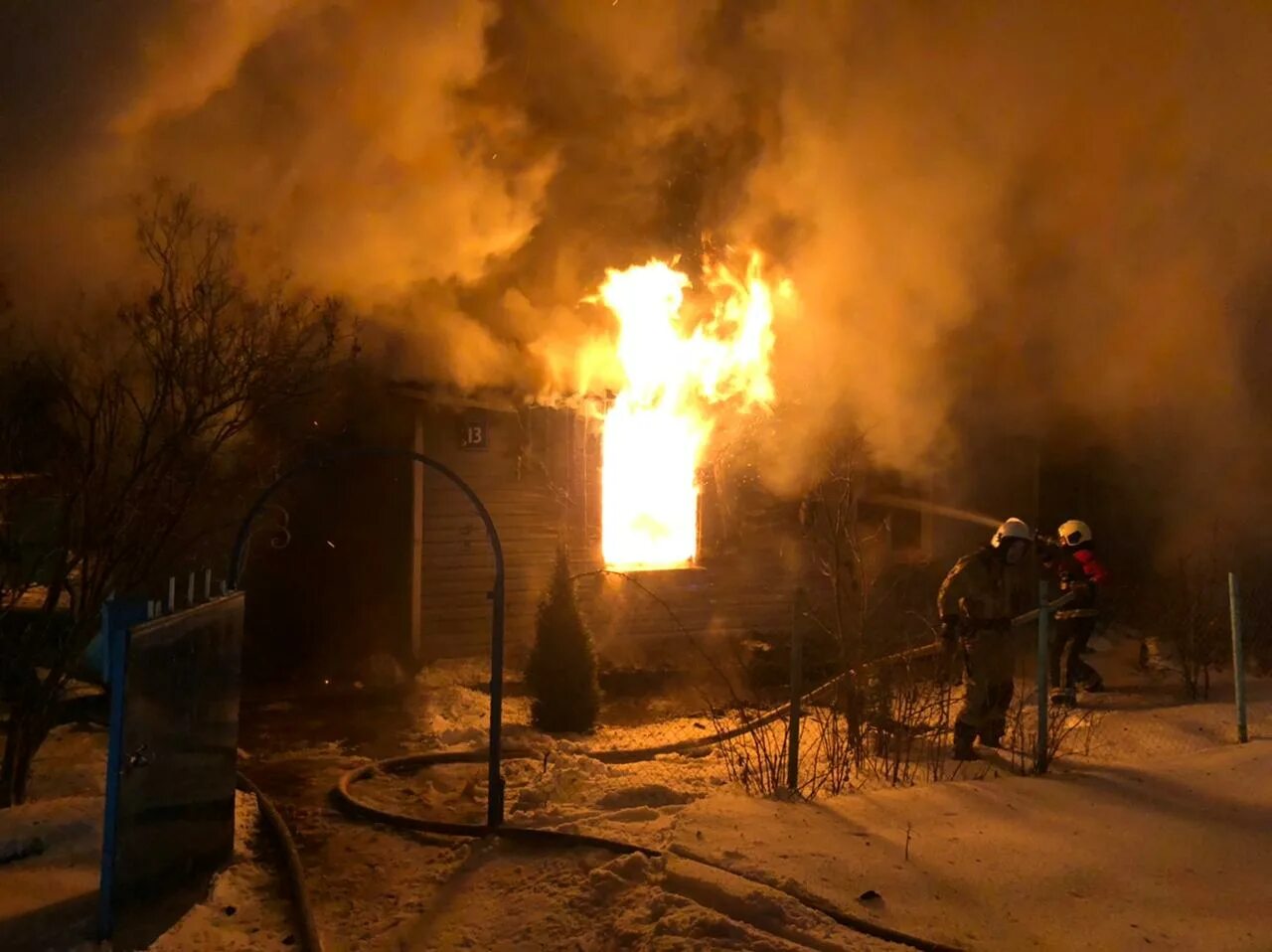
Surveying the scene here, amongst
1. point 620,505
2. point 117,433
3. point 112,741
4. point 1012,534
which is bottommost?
point 112,741

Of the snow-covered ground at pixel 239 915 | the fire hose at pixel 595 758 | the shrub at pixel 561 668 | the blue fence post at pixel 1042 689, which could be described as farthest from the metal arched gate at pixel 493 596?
the blue fence post at pixel 1042 689

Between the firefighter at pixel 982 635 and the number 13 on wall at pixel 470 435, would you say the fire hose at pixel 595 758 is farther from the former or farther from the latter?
the number 13 on wall at pixel 470 435

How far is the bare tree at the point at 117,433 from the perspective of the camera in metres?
5.64

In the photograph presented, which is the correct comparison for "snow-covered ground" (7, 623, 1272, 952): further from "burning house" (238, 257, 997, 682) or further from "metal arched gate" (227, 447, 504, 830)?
"burning house" (238, 257, 997, 682)

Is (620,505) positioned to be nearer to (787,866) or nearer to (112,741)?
(787,866)

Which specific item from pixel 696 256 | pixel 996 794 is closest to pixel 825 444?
pixel 696 256

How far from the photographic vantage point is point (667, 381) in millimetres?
11930

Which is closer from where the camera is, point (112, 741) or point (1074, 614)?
point (112, 741)

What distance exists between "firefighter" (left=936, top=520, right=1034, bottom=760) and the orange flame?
4.81 m

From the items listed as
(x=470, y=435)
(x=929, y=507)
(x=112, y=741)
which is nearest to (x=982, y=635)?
(x=112, y=741)

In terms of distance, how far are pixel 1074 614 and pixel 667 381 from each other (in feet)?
16.9

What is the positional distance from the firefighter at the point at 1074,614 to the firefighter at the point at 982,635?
1543 mm

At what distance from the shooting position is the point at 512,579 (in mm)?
11297

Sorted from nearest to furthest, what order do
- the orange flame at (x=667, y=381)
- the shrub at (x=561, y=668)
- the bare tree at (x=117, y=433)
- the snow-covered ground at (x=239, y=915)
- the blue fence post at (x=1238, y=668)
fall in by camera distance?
the snow-covered ground at (x=239, y=915) → the bare tree at (x=117, y=433) → the blue fence post at (x=1238, y=668) → the shrub at (x=561, y=668) → the orange flame at (x=667, y=381)
